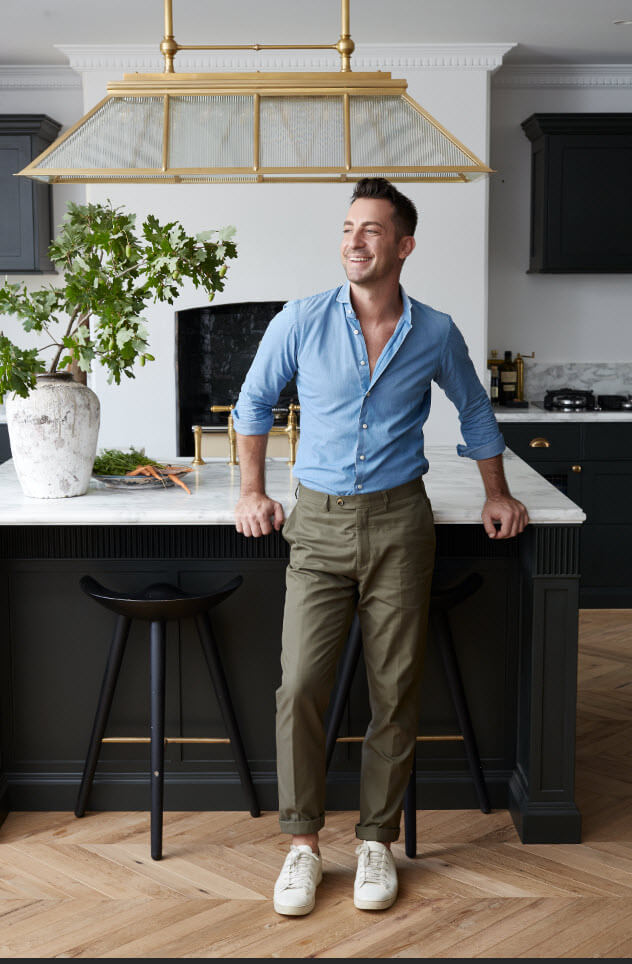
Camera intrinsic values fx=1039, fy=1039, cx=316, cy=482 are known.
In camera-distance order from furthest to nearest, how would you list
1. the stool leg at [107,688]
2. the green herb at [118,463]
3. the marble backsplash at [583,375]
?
1. the marble backsplash at [583,375]
2. the green herb at [118,463]
3. the stool leg at [107,688]

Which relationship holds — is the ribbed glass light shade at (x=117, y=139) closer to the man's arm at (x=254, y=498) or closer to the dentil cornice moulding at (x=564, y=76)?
the man's arm at (x=254, y=498)

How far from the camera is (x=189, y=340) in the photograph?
5.84 meters

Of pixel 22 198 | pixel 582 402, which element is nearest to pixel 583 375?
pixel 582 402

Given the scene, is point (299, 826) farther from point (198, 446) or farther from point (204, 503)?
point (198, 446)

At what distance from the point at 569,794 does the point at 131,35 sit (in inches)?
165

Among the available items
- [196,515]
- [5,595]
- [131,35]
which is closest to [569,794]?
[196,515]

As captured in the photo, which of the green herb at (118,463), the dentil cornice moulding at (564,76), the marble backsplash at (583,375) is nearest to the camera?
the green herb at (118,463)

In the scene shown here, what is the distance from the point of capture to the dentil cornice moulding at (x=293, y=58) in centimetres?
539

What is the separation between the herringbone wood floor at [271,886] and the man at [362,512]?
0.11 metres

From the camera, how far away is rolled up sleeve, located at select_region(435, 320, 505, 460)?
2707mm

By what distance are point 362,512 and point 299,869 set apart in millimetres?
937

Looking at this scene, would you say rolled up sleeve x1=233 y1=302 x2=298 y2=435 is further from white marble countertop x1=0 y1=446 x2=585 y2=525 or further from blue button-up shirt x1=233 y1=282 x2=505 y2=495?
white marble countertop x1=0 y1=446 x2=585 y2=525

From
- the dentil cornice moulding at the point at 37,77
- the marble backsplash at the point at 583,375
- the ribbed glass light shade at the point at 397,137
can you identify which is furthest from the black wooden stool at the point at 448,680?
the dentil cornice moulding at the point at 37,77

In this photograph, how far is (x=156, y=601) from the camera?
2.77m
